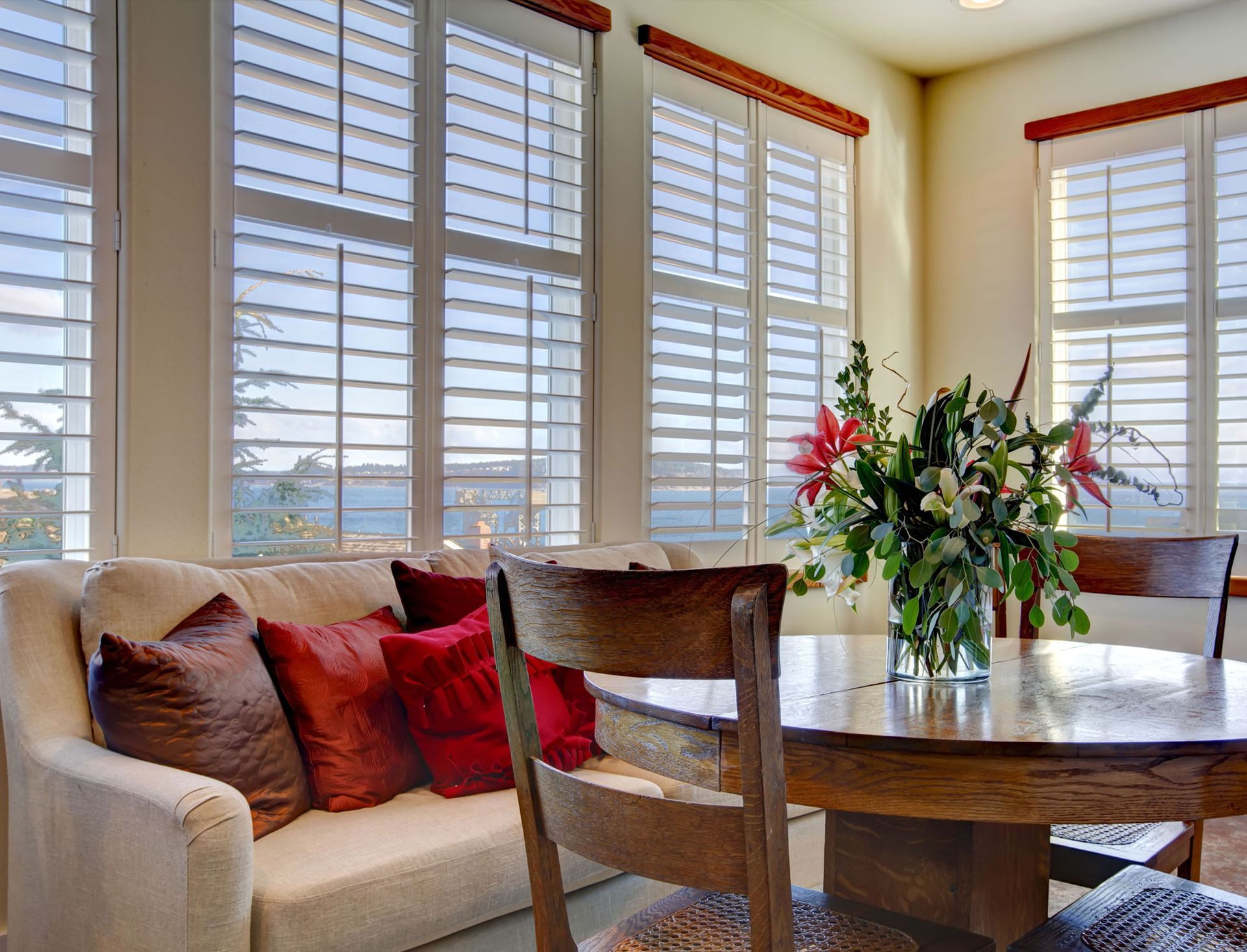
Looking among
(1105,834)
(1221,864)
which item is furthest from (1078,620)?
(1221,864)

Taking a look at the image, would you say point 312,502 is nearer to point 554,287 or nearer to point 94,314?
point 94,314

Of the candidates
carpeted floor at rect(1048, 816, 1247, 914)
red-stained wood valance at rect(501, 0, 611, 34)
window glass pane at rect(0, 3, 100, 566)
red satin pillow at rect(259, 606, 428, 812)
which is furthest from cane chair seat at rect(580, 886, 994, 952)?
red-stained wood valance at rect(501, 0, 611, 34)

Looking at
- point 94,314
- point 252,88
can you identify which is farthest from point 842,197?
point 94,314

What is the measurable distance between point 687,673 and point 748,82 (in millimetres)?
3251

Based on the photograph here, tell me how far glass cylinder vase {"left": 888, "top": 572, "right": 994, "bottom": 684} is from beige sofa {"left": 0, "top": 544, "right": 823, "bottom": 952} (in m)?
0.71

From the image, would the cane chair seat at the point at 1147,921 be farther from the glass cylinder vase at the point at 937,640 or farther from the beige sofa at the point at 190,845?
the beige sofa at the point at 190,845

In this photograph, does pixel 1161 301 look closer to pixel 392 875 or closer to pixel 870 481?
pixel 870 481

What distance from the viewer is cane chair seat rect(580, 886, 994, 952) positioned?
1245 millimetres

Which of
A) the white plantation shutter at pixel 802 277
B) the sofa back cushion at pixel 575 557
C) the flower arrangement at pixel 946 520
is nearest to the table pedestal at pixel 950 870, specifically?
the flower arrangement at pixel 946 520

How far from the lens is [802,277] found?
4.03m

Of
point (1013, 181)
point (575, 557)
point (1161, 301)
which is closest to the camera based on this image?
point (575, 557)

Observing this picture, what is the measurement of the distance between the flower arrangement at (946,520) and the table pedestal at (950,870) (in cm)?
23

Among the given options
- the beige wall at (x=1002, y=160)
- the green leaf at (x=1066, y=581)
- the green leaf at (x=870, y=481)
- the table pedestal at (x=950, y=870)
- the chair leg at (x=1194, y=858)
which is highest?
the beige wall at (x=1002, y=160)

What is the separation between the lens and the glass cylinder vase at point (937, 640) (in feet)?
5.10
